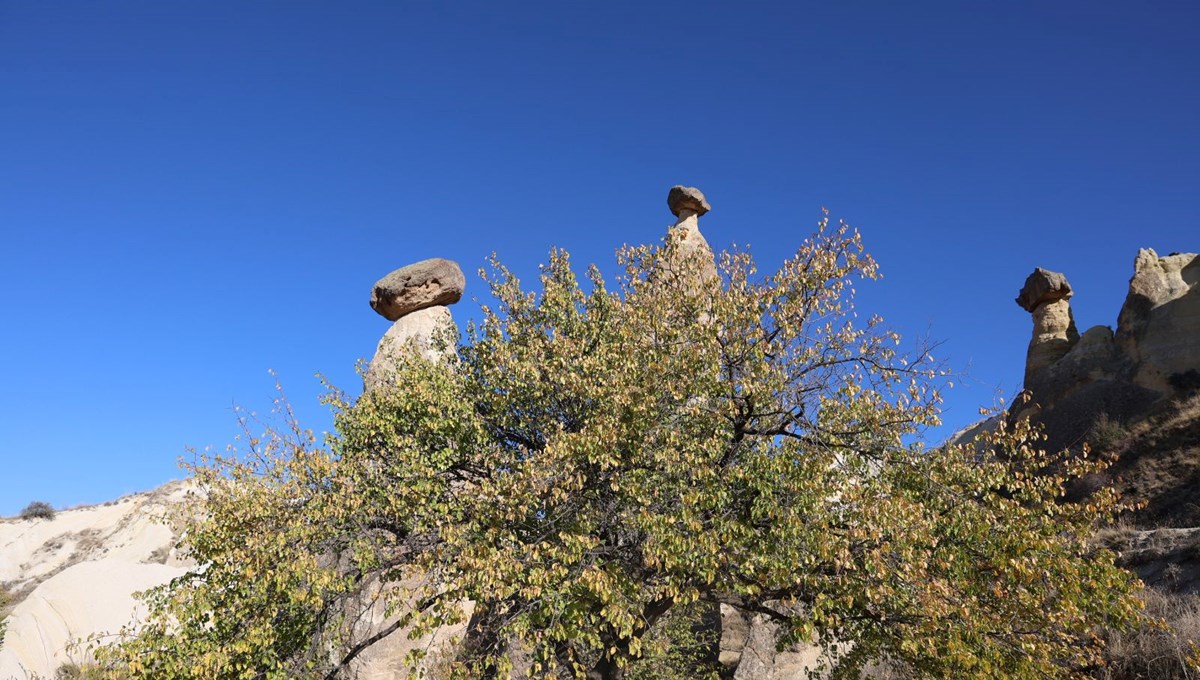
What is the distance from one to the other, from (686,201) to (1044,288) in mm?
20722

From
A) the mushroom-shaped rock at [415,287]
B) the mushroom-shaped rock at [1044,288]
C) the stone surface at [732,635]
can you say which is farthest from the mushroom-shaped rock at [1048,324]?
the mushroom-shaped rock at [415,287]

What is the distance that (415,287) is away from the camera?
32781 mm

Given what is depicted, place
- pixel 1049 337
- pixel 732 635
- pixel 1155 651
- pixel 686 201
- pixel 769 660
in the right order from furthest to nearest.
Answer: pixel 686 201 → pixel 1049 337 → pixel 732 635 → pixel 769 660 → pixel 1155 651

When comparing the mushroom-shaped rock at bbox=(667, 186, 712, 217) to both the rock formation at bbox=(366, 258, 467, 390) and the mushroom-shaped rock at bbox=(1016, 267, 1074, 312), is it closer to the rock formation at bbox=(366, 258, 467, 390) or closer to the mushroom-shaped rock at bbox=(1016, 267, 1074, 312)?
the rock formation at bbox=(366, 258, 467, 390)

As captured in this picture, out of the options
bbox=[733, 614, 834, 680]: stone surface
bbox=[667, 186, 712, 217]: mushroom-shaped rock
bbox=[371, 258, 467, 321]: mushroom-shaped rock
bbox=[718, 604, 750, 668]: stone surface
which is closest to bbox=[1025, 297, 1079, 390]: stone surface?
bbox=[667, 186, 712, 217]: mushroom-shaped rock

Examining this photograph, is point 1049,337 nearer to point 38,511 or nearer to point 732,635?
point 732,635

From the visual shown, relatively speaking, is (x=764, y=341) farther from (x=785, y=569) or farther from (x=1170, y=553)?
(x=1170, y=553)

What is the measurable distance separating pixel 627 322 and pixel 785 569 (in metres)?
5.96

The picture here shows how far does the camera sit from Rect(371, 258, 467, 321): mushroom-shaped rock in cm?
3272

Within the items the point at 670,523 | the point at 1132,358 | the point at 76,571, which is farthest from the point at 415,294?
the point at 1132,358

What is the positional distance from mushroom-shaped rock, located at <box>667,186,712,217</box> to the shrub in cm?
5075

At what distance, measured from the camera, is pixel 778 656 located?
20.5 m

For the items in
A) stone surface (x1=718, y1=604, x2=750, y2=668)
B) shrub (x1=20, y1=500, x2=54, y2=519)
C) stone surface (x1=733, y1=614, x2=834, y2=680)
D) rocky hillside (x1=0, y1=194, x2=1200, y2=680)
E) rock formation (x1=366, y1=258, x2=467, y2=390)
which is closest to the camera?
stone surface (x1=733, y1=614, x2=834, y2=680)

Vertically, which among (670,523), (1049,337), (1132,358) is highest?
(1049,337)
